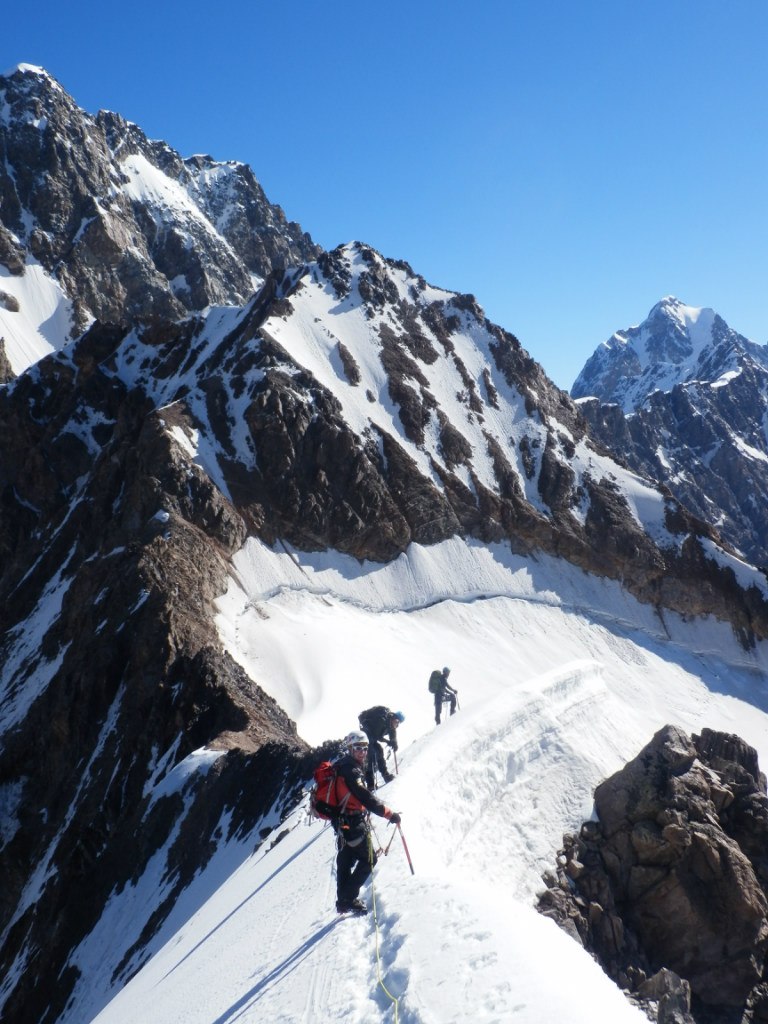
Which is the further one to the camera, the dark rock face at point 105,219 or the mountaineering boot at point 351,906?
the dark rock face at point 105,219

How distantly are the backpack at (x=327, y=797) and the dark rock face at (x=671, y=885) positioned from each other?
414 cm

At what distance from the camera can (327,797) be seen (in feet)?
30.0

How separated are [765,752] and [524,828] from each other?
43997 mm

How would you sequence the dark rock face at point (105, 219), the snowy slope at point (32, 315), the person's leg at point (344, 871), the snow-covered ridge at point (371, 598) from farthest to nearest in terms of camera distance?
the dark rock face at point (105, 219) < the snowy slope at point (32, 315) < the snow-covered ridge at point (371, 598) < the person's leg at point (344, 871)

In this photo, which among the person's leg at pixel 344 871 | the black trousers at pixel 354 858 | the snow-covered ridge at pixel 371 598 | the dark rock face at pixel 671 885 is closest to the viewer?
the person's leg at pixel 344 871

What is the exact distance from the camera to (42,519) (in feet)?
209

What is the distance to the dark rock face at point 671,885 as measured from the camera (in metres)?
11.2

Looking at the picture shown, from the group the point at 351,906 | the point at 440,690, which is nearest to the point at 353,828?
the point at 351,906

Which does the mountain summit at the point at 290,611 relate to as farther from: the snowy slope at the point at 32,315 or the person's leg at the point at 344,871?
the snowy slope at the point at 32,315

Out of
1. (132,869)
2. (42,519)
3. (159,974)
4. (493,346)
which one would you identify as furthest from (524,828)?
(493,346)

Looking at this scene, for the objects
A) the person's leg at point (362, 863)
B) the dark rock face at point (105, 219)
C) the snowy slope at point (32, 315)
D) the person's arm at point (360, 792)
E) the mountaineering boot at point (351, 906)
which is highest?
the dark rock face at point (105, 219)

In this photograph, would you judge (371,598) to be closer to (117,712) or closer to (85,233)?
(117,712)

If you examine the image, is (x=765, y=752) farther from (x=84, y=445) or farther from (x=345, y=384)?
(x=84, y=445)

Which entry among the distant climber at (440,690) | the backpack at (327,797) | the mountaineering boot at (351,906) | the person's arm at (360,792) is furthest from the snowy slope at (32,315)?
the mountaineering boot at (351,906)
